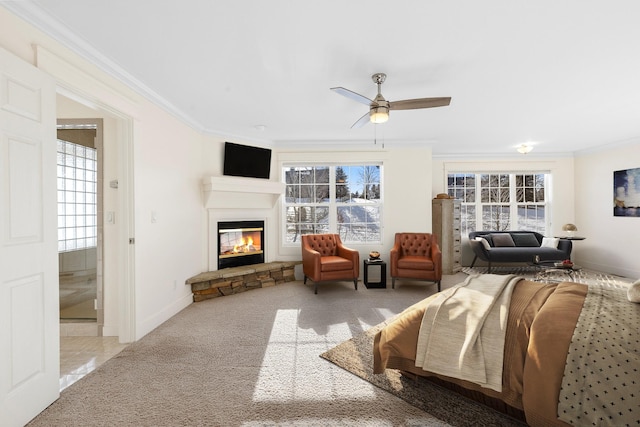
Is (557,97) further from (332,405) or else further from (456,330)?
(332,405)

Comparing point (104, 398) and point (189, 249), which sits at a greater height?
point (189, 249)

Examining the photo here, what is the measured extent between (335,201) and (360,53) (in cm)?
354

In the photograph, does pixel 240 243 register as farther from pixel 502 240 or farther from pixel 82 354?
pixel 502 240

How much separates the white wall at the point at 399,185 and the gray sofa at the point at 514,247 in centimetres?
142

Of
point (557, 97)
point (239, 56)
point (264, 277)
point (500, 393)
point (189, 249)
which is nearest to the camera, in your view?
point (500, 393)

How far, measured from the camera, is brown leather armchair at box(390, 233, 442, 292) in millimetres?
4652

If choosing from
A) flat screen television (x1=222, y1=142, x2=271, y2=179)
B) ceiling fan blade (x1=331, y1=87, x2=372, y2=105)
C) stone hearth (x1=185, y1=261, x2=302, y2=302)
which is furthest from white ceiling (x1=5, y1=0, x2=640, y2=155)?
stone hearth (x1=185, y1=261, x2=302, y2=302)

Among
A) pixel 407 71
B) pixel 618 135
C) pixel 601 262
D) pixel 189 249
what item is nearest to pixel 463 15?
pixel 407 71

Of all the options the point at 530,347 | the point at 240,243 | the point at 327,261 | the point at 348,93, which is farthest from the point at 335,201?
the point at 530,347

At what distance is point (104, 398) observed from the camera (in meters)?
2.08

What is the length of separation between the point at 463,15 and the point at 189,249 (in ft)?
13.4

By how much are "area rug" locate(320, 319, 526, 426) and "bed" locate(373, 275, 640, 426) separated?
7 cm

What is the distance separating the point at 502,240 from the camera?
6.23m

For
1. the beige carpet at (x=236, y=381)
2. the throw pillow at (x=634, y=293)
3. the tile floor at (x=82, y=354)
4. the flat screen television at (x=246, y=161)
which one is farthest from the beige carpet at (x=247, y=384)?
the flat screen television at (x=246, y=161)
